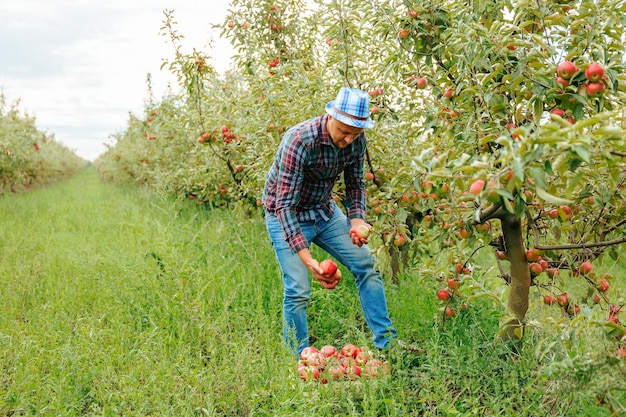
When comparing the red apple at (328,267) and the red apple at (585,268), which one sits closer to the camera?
the red apple at (585,268)

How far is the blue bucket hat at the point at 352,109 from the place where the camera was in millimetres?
2949

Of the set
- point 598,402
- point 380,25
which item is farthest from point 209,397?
point 380,25

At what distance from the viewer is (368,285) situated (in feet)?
11.1

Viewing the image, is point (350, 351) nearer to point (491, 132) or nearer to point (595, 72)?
point (491, 132)

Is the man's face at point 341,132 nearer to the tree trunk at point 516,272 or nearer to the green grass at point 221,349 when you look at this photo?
the tree trunk at point 516,272

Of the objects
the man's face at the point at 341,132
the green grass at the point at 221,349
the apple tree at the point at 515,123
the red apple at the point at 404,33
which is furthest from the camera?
the red apple at the point at 404,33

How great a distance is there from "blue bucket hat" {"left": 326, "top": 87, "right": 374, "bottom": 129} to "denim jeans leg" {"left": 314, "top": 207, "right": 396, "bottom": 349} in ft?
2.71

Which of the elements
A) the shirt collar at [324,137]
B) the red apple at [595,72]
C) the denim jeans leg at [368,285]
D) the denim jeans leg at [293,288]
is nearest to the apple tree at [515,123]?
the red apple at [595,72]

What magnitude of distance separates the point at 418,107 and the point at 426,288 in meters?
1.57

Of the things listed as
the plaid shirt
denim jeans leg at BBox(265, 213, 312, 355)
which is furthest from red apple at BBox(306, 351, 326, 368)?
the plaid shirt

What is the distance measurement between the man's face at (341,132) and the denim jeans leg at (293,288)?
62 centimetres

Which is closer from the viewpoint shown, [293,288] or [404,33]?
[404,33]

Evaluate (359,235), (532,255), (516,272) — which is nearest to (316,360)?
(359,235)

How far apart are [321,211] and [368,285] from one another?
0.56 metres
